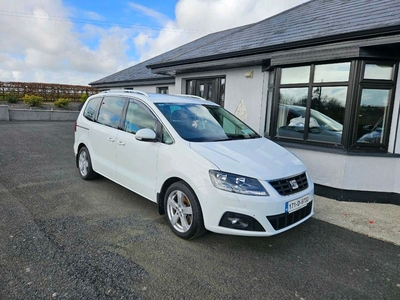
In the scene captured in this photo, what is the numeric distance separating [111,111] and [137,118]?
885mm

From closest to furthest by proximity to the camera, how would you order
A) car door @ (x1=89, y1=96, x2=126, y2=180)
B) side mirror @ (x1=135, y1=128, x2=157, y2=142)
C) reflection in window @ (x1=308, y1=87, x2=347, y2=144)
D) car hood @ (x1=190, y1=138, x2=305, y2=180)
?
car hood @ (x1=190, y1=138, x2=305, y2=180)
side mirror @ (x1=135, y1=128, x2=157, y2=142)
car door @ (x1=89, y1=96, x2=126, y2=180)
reflection in window @ (x1=308, y1=87, x2=347, y2=144)

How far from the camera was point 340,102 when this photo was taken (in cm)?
523

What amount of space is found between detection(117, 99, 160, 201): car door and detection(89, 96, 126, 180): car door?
0.64 ft

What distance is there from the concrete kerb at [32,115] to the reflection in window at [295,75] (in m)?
15.7

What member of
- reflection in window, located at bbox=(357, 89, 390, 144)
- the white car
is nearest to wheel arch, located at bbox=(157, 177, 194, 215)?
the white car

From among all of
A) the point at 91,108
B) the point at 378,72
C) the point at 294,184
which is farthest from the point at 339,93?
the point at 91,108

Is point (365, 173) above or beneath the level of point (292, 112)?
beneath

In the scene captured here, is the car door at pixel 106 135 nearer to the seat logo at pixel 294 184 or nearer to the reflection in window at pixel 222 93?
the seat logo at pixel 294 184

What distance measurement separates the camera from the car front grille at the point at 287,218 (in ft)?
9.82

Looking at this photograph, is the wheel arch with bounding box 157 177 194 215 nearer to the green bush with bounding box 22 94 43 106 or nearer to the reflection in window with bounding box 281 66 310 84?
the reflection in window with bounding box 281 66 310 84

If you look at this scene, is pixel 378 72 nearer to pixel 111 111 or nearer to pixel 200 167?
pixel 200 167

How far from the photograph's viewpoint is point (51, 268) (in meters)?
2.68

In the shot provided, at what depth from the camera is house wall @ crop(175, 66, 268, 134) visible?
23.2ft

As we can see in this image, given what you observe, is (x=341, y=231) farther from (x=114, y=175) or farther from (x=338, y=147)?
(x=114, y=175)
